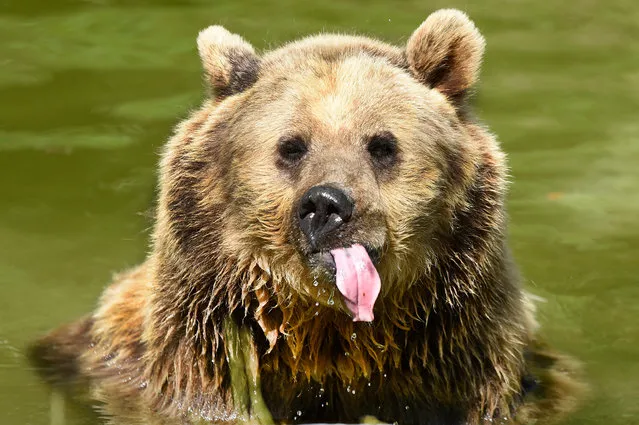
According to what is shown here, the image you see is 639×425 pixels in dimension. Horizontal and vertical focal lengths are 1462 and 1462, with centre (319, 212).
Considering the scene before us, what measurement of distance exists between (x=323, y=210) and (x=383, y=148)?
2.63ft

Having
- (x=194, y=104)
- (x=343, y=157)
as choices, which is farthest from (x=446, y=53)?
(x=194, y=104)

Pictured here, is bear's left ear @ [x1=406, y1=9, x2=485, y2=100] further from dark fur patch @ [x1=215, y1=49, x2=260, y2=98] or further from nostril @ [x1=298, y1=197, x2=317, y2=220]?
nostril @ [x1=298, y1=197, x2=317, y2=220]

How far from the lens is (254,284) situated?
331 inches

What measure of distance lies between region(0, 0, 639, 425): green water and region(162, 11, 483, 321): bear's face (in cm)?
109

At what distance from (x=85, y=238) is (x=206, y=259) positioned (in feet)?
11.5

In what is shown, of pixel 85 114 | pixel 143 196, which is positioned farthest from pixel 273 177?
pixel 85 114

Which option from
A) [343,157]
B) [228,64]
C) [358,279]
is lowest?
[358,279]

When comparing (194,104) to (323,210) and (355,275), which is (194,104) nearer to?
(323,210)

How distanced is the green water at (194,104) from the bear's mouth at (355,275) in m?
1.89

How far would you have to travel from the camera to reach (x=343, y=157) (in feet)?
26.5

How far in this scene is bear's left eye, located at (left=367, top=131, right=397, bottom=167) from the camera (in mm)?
8273

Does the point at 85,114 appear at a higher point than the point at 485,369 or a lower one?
higher

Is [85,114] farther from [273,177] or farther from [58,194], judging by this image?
[273,177]

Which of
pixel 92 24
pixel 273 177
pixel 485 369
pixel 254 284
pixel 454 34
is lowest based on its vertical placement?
pixel 485 369
